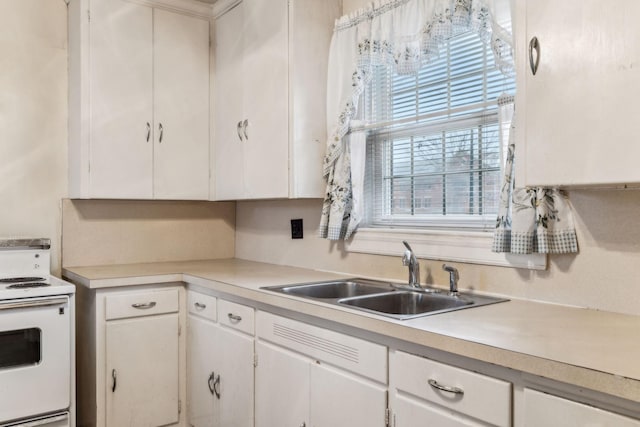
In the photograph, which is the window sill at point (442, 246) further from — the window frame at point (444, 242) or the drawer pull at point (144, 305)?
the drawer pull at point (144, 305)

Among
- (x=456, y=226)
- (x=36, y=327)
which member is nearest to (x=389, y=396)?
(x=456, y=226)

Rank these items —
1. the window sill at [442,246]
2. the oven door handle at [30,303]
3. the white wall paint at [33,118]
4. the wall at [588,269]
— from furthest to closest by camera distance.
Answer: the white wall paint at [33,118] → the oven door handle at [30,303] → the window sill at [442,246] → the wall at [588,269]

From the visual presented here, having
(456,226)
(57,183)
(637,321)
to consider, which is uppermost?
(57,183)

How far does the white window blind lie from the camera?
2.07m

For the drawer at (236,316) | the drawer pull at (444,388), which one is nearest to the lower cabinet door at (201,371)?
the drawer at (236,316)

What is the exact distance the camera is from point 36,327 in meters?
2.28

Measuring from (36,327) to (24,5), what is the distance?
1745mm

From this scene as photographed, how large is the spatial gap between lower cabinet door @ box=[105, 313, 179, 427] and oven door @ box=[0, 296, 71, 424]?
21 centimetres

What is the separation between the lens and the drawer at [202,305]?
2.48 meters

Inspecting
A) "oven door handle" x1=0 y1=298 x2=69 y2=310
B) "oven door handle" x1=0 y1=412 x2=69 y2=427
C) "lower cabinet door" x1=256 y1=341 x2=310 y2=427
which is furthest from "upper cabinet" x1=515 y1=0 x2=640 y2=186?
"oven door handle" x1=0 y1=412 x2=69 y2=427

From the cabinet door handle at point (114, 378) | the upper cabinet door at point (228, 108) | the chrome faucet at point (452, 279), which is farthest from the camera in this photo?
the upper cabinet door at point (228, 108)

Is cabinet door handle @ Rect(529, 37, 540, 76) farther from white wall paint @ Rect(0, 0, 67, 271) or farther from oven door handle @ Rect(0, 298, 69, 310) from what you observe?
white wall paint @ Rect(0, 0, 67, 271)

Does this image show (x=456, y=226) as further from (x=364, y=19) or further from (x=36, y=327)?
(x=36, y=327)

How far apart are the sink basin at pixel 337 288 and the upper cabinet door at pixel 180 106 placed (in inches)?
46.0
